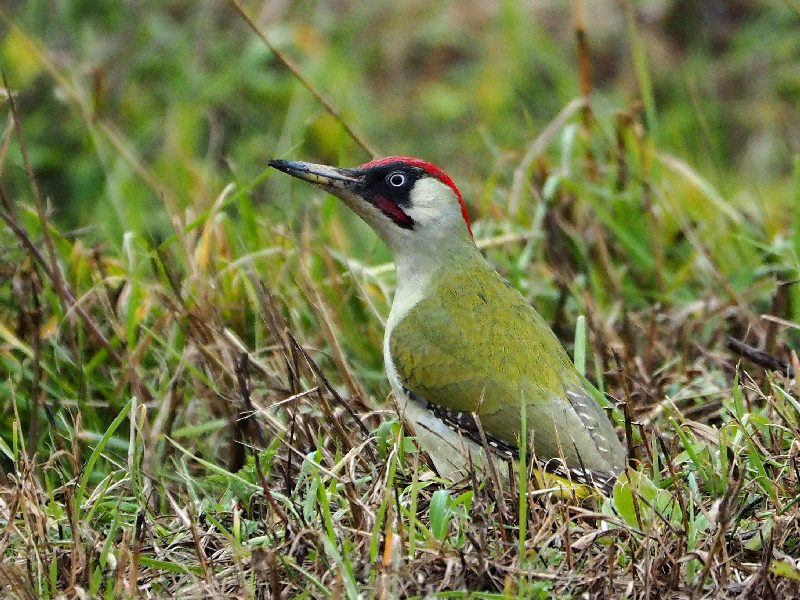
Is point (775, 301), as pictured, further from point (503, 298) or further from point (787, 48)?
point (787, 48)

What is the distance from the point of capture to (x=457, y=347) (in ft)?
11.5

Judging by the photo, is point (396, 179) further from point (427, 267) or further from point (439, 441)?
point (439, 441)

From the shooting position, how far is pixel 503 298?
3713mm

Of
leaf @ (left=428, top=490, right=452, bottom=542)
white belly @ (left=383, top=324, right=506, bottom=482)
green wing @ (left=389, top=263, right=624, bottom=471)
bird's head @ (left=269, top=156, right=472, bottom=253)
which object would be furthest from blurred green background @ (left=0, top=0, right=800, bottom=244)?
leaf @ (left=428, top=490, right=452, bottom=542)

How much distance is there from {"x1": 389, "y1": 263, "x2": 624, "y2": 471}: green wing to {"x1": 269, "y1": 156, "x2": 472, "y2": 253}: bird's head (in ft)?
0.64

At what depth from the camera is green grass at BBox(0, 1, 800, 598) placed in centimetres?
270

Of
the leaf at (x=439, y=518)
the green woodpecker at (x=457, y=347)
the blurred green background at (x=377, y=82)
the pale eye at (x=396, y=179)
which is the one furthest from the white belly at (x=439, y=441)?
the blurred green background at (x=377, y=82)

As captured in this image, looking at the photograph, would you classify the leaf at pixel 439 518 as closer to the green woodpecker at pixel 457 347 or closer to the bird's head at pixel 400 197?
the green woodpecker at pixel 457 347

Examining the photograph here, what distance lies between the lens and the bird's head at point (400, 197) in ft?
12.6

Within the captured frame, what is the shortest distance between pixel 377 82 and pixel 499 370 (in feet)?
17.5

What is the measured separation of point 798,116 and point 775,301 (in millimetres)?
3985

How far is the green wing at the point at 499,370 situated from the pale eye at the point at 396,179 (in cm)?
33

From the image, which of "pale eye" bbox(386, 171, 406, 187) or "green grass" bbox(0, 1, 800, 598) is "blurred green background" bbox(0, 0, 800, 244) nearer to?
"green grass" bbox(0, 1, 800, 598)

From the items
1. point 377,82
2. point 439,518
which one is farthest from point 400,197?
point 377,82
